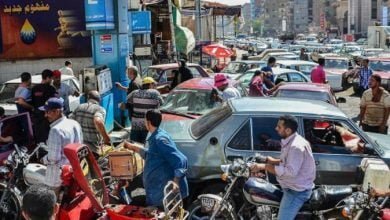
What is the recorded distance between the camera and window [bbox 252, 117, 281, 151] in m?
6.62

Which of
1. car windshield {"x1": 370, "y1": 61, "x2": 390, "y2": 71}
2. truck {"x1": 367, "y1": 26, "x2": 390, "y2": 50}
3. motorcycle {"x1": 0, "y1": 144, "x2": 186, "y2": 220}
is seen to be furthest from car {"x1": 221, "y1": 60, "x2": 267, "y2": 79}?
truck {"x1": 367, "y1": 26, "x2": 390, "y2": 50}

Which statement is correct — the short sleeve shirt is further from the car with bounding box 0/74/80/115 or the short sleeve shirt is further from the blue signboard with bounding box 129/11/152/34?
the blue signboard with bounding box 129/11/152/34

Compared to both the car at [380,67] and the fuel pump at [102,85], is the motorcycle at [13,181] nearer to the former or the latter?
the fuel pump at [102,85]

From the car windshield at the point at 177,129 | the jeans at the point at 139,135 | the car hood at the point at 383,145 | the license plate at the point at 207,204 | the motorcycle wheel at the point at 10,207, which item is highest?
the car windshield at the point at 177,129

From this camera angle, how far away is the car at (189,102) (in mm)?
9961

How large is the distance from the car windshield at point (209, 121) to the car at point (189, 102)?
2516 mm

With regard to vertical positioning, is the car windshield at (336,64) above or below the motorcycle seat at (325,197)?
above

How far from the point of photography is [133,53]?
19156 millimetres

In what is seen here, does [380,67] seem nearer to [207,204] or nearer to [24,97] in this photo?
[24,97]

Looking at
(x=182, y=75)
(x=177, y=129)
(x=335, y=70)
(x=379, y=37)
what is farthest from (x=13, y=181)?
(x=379, y=37)

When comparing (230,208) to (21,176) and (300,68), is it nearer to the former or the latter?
(21,176)

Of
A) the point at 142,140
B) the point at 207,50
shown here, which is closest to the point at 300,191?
the point at 142,140

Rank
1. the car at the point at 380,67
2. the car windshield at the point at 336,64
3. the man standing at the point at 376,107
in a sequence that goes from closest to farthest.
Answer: the man standing at the point at 376,107 → the car at the point at 380,67 → the car windshield at the point at 336,64

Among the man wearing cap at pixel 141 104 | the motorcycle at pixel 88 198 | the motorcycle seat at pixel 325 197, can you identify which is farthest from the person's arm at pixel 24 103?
the motorcycle seat at pixel 325 197
